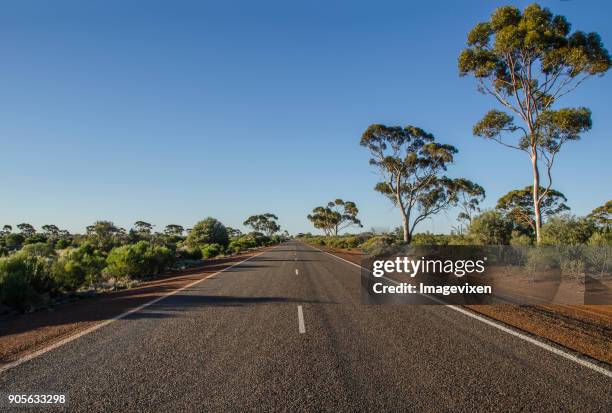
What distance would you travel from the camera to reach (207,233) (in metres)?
50.2

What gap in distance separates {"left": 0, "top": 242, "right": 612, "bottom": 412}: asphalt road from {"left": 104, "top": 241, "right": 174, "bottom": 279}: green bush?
1084 cm

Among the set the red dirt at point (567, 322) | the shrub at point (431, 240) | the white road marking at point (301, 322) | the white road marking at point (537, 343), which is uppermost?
the shrub at point (431, 240)

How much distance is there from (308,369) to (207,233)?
155ft

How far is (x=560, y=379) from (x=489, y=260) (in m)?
15.5

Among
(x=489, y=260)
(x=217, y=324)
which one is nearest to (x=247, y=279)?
(x=217, y=324)

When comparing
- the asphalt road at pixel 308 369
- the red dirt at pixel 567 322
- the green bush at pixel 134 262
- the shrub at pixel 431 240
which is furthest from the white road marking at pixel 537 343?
the shrub at pixel 431 240

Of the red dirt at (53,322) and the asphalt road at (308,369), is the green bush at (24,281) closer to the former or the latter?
the red dirt at (53,322)

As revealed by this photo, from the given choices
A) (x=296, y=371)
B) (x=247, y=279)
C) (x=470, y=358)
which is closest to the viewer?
(x=296, y=371)

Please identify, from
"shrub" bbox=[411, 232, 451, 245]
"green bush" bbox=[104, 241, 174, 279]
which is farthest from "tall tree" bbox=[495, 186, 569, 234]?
"green bush" bbox=[104, 241, 174, 279]

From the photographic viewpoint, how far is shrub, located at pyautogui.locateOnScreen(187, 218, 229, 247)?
49656 millimetres

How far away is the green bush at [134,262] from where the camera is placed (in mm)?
17141

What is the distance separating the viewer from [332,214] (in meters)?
102

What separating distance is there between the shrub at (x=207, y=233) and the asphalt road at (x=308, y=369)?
43.4 meters

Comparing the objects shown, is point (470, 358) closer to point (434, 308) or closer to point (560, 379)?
point (560, 379)
